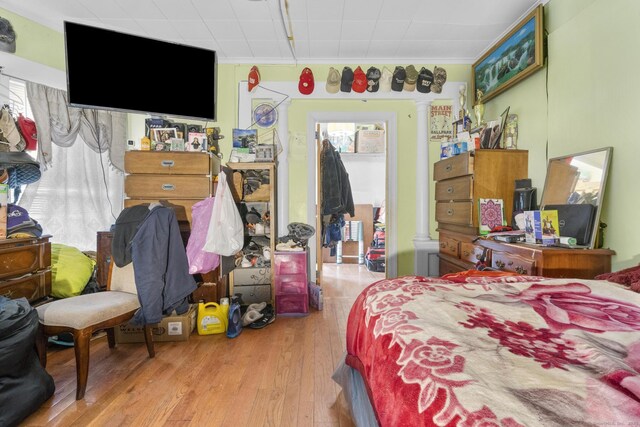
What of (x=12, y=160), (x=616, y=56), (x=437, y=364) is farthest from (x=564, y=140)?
(x=12, y=160)

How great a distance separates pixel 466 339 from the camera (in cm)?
78

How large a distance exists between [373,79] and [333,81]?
426 mm

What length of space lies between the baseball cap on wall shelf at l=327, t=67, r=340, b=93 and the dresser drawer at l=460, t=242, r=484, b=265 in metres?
2.02

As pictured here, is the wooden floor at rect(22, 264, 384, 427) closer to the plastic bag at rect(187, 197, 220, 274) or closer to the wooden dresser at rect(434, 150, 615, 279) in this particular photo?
the plastic bag at rect(187, 197, 220, 274)

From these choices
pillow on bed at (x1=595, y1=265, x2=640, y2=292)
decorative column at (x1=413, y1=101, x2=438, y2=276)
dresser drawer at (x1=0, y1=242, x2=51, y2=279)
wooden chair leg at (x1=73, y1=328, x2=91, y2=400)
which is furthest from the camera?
decorative column at (x1=413, y1=101, x2=438, y2=276)

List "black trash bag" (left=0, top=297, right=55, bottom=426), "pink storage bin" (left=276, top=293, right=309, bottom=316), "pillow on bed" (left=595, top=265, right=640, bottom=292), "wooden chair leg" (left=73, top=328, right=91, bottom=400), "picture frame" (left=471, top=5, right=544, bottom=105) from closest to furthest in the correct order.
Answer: "pillow on bed" (left=595, top=265, right=640, bottom=292) < "black trash bag" (left=0, top=297, right=55, bottom=426) < "wooden chair leg" (left=73, top=328, right=91, bottom=400) < "picture frame" (left=471, top=5, right=544, bottom=105) < "pink storage bin" (left=276, top=293, right=309, bottom=316)

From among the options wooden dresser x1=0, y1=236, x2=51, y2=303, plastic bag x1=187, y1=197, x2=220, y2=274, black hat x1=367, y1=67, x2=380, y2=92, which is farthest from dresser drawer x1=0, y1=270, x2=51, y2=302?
black hat x1=367, y1=67, x2=380, y2=92

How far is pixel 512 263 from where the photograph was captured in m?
2.02

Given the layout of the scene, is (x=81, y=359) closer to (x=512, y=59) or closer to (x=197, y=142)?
(x=197, y=142)

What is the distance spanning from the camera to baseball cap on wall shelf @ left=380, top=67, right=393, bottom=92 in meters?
3.43

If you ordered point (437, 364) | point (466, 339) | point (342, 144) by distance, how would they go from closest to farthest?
point (437, 364), point (466, 339), point (342, 144)

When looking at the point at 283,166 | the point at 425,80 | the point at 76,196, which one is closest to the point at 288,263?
the point at 283,166

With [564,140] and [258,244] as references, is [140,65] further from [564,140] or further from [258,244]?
[564,140]

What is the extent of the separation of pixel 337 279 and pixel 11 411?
3411mm
